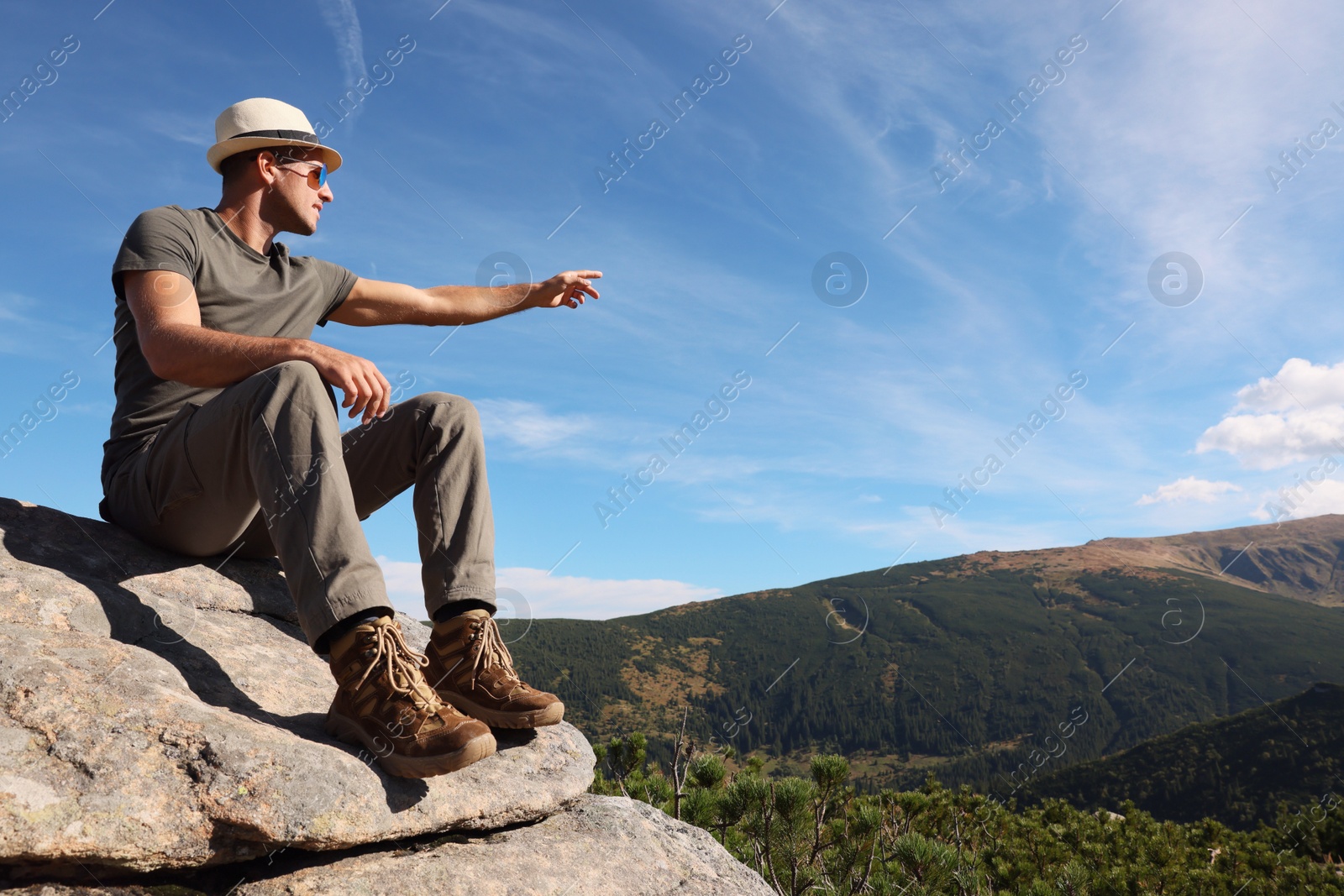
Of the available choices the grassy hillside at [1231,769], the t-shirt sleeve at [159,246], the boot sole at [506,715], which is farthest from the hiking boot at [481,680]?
the grassy hillside at [1231,769]

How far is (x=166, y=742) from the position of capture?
270cm

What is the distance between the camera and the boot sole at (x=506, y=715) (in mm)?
3457

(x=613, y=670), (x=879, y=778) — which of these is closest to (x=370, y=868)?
(x=879, y=778)

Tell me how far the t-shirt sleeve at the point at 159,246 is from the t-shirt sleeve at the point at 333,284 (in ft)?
2.79

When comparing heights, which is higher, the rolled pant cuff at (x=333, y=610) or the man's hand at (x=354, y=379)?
the man's hand at (x=354, y=379)

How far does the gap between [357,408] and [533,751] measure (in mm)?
1787

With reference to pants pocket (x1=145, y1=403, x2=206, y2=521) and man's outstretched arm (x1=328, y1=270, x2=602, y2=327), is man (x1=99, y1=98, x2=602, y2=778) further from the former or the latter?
man's outstretched arm (x1=328, y1=270, x2=602, y2=327)

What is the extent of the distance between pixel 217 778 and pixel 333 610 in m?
0.63

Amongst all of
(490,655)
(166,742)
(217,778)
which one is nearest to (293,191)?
(490,655)

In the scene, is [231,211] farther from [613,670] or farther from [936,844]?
[613,670]

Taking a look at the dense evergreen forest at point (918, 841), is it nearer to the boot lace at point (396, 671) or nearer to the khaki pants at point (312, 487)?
the khaki pants at point (312, 487)

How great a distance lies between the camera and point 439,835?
3.38m

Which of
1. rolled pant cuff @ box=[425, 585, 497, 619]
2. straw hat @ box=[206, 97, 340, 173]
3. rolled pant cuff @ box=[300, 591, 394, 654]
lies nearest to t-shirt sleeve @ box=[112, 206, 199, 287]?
straw hat @ box=[206, 97, 340, 173]

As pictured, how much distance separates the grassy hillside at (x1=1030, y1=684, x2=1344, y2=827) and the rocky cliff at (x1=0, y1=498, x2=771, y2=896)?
290ft
